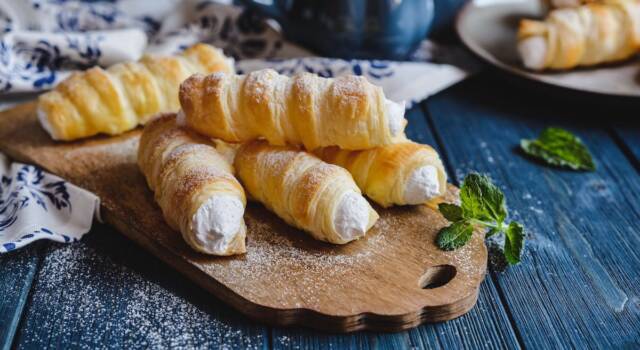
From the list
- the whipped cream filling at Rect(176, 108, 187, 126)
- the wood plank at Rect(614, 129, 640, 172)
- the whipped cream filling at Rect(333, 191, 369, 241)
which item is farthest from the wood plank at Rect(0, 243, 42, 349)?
the wood plank at Rect(614, 129, 640, 172)

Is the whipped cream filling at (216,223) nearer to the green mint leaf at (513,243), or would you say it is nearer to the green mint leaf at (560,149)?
the green mint leaf at (513,243)

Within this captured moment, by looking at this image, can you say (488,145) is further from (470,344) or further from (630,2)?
(470,344)

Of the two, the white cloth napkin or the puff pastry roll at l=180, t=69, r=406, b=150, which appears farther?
the white cloth napkin

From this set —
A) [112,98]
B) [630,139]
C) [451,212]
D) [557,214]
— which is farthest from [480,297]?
[112,98]

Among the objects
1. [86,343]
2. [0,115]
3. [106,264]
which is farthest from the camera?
[0,115]

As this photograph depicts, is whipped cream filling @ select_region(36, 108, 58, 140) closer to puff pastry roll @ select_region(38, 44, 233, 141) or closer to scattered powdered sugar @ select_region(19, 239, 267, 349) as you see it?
puff pastry roll @ select_region(38, 44, 233, 141)

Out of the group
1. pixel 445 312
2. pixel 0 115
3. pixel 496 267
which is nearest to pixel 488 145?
pixel 496 267

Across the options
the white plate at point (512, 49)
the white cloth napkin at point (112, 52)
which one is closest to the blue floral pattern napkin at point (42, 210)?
the white cloth napkin at point (112, 52)
